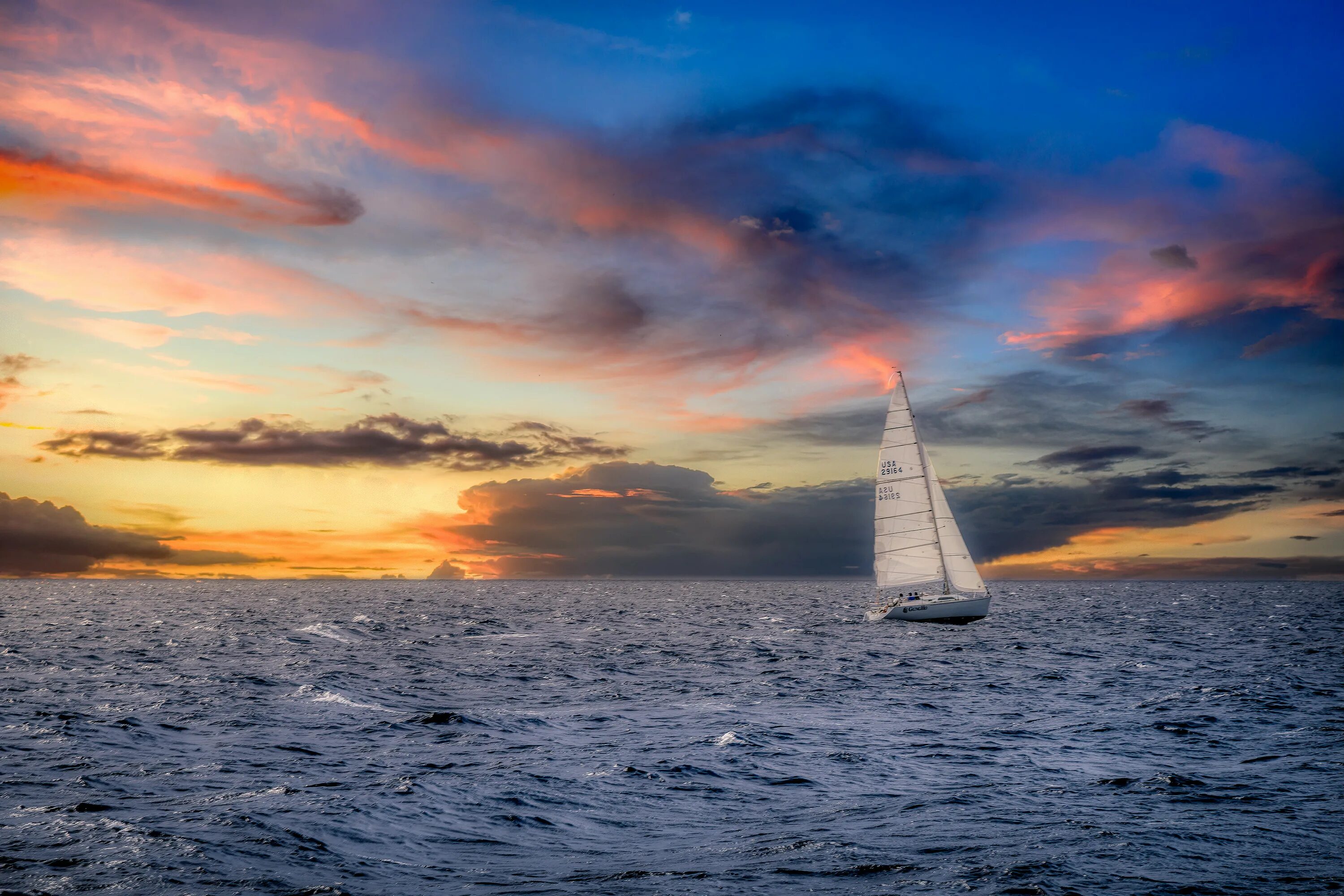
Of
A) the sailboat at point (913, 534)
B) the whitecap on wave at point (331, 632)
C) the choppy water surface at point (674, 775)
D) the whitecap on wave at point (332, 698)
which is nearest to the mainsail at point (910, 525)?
the sailboat at point (913, 534)

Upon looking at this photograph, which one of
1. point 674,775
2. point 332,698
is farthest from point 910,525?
point 674,775

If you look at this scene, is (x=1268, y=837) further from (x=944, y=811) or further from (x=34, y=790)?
(x=34, y=790)

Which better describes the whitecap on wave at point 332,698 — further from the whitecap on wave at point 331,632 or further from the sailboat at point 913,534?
the sailboat at point 913,534

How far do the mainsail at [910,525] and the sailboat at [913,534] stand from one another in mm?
40

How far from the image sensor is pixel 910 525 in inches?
2977

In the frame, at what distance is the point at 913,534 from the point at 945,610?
685 cm

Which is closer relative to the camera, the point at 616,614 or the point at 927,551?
the point at 927,551

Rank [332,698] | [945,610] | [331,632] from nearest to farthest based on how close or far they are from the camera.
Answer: [332,698] → [945,610] → [331,632]

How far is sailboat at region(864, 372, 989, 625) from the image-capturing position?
75.2m

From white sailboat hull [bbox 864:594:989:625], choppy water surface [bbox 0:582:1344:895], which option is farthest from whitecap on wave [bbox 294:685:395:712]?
white sailboat hull [bbox 864:594:989:625]

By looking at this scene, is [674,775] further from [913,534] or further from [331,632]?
[331,632]

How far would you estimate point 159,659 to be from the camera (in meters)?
54.2

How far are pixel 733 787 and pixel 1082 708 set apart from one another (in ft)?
60.4

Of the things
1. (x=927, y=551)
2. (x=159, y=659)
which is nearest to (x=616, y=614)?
(x=927, y=551)
